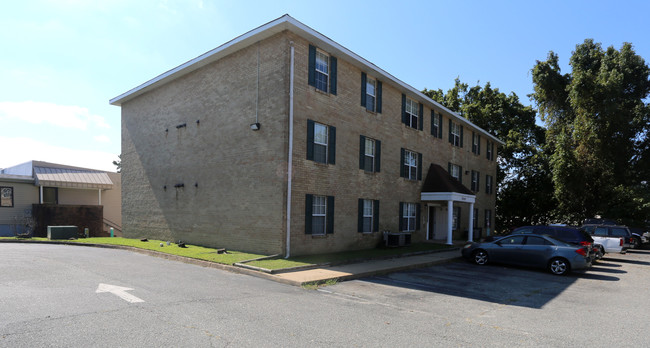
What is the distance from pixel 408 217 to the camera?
67.7 ft

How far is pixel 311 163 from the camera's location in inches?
579

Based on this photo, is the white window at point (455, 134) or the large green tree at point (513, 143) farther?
the large green tree at point (513, 143)

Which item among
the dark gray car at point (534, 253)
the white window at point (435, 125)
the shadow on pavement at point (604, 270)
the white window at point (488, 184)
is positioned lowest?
the shadow on pavement at point (604, 270)

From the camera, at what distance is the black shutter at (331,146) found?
15.6m

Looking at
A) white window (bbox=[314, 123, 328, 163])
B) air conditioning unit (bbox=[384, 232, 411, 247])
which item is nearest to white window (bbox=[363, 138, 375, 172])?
white window (bbox=[314, 123, 328, 163])

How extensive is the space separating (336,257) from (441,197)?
358 inches

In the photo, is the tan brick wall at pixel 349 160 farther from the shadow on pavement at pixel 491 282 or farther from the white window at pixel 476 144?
the white window at pixel 476 144

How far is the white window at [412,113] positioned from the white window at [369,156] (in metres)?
3.81

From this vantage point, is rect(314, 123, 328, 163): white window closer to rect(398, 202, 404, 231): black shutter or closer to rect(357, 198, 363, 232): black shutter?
rect(357, 198, 363, 232): black shutter

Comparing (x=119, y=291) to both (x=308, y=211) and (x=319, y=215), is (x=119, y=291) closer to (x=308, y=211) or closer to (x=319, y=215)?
(x=308, y=211)

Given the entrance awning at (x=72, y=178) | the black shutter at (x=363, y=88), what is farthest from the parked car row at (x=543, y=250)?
the entrance awning at (x=72, y=178)

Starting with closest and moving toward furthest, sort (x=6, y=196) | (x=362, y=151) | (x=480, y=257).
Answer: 1. (x=480, y=257)
2. (x=362, y=151)
3. (x=6, y=196)

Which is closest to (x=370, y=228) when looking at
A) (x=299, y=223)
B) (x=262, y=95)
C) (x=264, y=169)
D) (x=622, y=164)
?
(x=299, y=223)

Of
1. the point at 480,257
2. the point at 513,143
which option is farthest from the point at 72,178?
the point at 513,143
